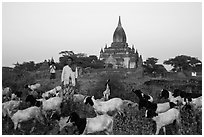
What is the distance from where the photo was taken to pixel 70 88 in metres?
5.94

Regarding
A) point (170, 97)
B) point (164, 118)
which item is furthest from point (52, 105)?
point (170, 97)

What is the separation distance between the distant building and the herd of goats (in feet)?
56.4

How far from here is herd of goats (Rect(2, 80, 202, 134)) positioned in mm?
4280

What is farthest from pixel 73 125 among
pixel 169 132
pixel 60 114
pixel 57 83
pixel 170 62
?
pixel 170 62

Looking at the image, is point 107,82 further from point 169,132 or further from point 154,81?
point 169,132

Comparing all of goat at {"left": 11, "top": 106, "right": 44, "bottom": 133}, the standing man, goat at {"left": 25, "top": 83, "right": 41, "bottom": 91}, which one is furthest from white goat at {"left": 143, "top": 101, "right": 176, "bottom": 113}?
goat at {"left": 25, "top": 83, "right": 41, "bottom": 91}

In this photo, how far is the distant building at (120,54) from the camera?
77.5ft

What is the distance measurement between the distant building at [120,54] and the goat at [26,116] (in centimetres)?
1797

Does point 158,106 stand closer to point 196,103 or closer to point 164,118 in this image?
point 164,118

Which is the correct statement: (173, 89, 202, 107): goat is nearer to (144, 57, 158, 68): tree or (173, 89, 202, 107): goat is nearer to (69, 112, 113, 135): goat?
(69, 112, 113, 135): goat

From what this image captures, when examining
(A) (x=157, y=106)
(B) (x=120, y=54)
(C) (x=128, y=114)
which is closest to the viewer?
(A) (x=157, y=106)

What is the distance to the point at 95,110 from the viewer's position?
5.15 meters

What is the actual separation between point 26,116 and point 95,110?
57.3 inches

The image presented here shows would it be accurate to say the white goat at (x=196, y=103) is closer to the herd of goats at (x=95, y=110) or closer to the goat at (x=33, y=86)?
the herd of goats at (x=95, y=110)
